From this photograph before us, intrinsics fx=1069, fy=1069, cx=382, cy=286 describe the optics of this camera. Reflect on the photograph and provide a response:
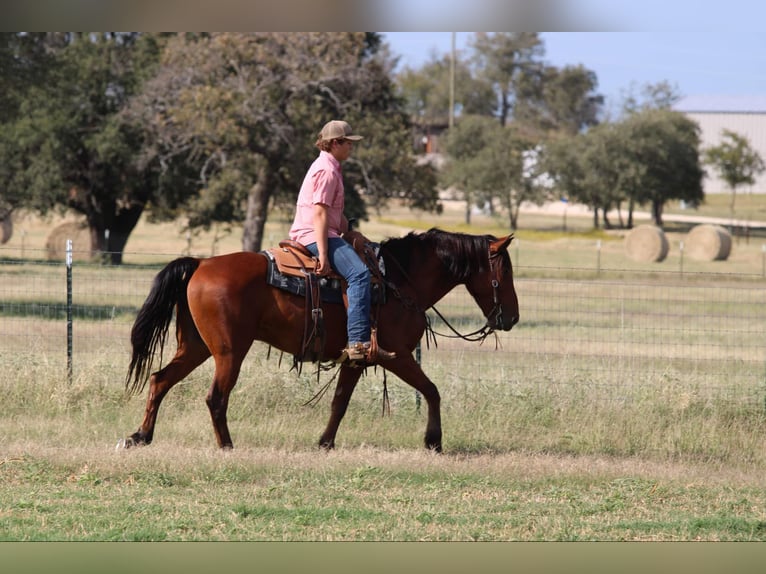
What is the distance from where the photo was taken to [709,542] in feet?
20.5

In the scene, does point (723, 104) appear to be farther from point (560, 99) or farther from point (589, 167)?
point (589, 167)

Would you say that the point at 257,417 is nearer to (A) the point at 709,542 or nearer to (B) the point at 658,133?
(A) the point at 709,542

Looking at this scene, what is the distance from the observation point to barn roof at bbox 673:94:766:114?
7206 centimetres

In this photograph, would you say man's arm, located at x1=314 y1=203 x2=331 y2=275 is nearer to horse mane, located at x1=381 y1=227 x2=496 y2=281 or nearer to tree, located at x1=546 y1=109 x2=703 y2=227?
horse mane, located at x1=381 y1=227 x2=496 y2=281

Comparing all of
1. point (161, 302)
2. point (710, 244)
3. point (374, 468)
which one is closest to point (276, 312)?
point (161, 302)

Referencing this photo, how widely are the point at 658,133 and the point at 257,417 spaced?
157ft

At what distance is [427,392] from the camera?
873 cm

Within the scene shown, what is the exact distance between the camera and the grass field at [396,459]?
645 centimetres

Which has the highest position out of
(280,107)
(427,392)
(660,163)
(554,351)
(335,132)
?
(660,163)

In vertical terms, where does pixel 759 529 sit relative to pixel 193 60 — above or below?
below

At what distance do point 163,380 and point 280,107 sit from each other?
19.0 meters

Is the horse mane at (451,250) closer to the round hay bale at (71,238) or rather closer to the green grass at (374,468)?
the green grass at (374,468)

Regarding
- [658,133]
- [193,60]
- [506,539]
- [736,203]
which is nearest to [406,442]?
[506,539]

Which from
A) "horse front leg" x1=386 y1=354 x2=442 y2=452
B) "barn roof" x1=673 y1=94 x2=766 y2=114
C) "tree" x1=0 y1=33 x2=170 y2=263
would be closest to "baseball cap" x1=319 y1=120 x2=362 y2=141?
"horse front leg" x1=386 y1=354 x2=442 y2=452
